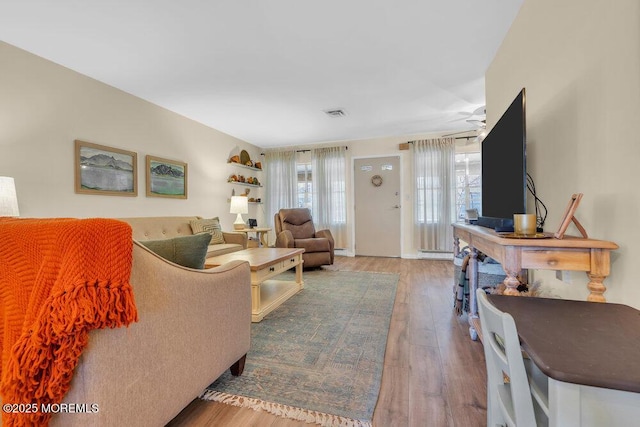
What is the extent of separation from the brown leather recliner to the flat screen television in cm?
227

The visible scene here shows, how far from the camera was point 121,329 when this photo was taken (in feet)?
2.78

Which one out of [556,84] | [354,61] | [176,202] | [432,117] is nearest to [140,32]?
[354,61]

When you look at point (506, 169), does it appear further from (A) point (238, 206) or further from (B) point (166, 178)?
(A) point (238, 206)

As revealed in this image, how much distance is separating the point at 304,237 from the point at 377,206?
1.70m

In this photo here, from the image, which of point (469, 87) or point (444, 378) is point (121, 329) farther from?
point (469, 87)

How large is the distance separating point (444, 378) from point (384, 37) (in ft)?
7.90

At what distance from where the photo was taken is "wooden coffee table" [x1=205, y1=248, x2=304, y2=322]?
2.28 m

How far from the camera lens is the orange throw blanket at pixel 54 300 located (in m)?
0.70

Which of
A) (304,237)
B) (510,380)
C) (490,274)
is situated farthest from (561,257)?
(304,237)

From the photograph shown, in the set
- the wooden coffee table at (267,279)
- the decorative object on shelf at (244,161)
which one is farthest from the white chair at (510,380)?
the decorative object on shelf at (244,161)

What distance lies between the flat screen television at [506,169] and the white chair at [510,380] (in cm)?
88

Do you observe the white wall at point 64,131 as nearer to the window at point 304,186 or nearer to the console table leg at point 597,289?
the window at point 304,186

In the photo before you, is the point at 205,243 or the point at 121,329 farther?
the point at 205,243

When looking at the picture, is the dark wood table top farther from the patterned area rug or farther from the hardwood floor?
the patterned area rug
